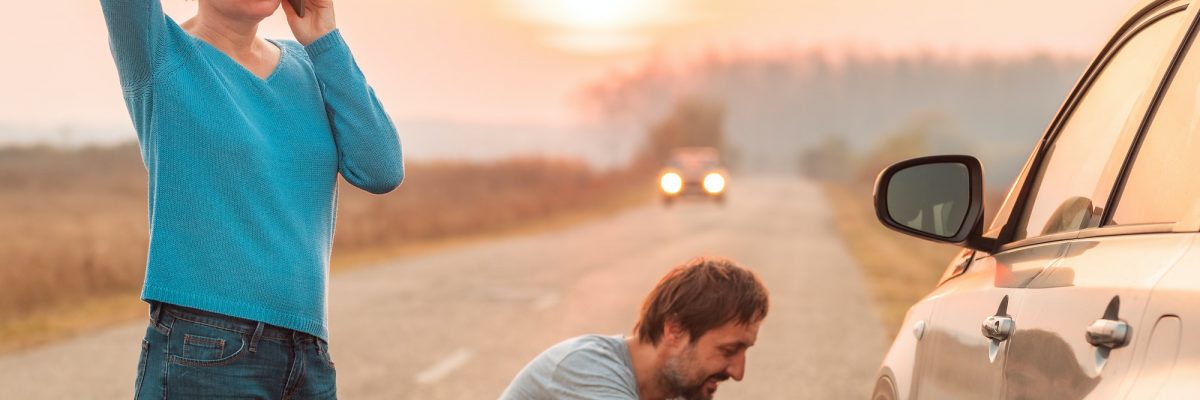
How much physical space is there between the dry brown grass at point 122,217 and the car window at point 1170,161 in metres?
10.6

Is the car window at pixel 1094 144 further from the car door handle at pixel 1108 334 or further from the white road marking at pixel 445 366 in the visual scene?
the white road marking at pixel 445 366

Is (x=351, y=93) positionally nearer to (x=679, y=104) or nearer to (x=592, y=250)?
(x=592, y=250)

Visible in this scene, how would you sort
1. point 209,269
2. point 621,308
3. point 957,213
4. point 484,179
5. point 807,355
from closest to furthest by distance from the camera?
point 209,269 < point 957,213 < point 807,355 < point 621,308 < point 484,179

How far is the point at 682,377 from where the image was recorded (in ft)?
11.1

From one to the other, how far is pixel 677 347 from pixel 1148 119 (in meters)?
1.16

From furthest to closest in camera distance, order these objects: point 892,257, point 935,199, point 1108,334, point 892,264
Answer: point 892,257 → point 892,264 → point 935,199 → point 1108,334

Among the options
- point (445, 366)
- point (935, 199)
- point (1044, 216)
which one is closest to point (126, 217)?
point (445, 366)

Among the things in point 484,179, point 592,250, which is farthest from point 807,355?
point 484,179

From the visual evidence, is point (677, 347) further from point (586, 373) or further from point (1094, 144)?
point (1094, 144)

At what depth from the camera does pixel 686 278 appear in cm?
338

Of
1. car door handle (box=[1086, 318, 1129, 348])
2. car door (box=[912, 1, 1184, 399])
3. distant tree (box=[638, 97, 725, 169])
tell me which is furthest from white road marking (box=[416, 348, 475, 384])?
distant tree (box=[638, 97, 725, 169])

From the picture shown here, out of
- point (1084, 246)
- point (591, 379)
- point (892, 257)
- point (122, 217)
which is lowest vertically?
point (892, 257)

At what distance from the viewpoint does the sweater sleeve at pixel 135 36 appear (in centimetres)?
251

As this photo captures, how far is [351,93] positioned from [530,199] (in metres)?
41.1
